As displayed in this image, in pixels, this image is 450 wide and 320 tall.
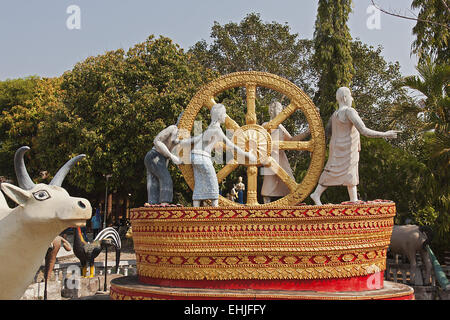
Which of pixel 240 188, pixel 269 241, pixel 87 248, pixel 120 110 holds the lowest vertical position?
pixel 87 248

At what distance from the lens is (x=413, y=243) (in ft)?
36.7

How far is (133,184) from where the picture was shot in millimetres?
18469

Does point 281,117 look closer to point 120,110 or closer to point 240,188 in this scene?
point 240,188

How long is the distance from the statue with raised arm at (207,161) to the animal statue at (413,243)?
5.88 meters

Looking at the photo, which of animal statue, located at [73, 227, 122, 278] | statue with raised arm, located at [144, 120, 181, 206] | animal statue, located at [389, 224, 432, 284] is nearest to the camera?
statue with raised arm, located at [144, 120, 181, 206]

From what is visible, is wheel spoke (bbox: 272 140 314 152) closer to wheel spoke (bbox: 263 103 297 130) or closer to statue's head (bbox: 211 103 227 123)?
wheel spoke (bbox: 263 103 297 130)

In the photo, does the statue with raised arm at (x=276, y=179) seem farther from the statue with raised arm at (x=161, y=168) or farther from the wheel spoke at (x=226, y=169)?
the statue with raised arm at (x=161, y=168)

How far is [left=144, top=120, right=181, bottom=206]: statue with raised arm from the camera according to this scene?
7602mm

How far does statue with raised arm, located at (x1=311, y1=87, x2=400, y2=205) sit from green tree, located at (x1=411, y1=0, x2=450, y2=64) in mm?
6366

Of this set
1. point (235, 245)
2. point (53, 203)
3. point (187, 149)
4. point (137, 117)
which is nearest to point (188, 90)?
point (137, 117)

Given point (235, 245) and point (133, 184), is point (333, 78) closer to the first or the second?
point (133, 184)

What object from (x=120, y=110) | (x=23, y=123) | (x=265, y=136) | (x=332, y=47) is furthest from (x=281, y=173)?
(x=23, y=123)

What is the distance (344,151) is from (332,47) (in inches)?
410

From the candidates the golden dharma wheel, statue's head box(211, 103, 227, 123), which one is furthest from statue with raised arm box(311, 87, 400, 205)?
statue's head box(211, 103, 227, 123)
